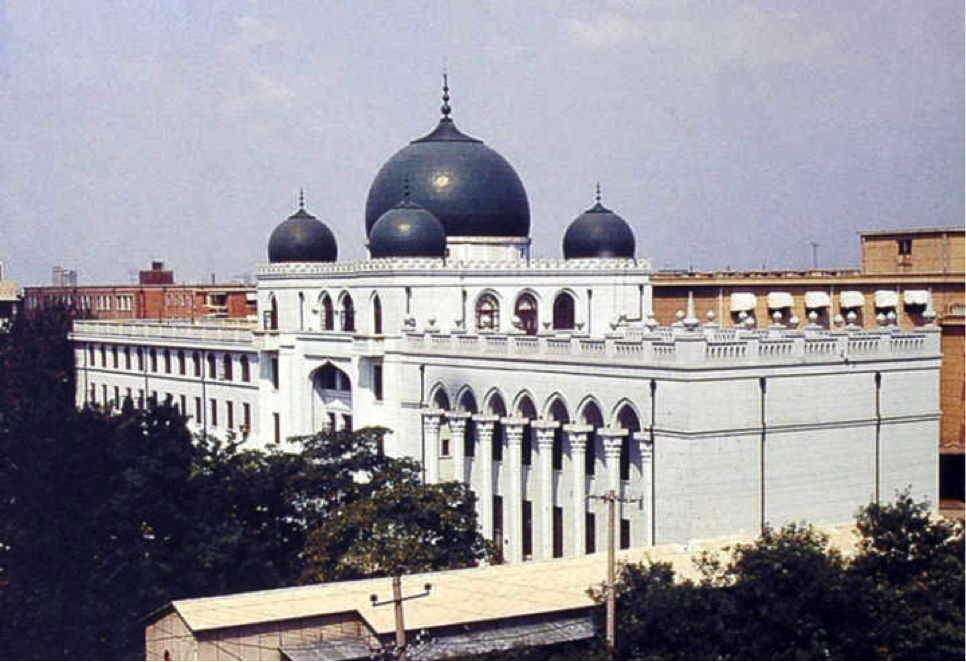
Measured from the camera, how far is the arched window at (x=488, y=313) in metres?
60.4

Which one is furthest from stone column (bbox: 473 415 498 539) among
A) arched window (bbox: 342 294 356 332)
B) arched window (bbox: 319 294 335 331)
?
arched window (bbox: 319 294 335 331)

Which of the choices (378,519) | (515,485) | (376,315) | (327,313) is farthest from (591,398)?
(327,313)

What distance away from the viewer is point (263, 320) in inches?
2655

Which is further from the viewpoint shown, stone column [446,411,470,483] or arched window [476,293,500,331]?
arched window [476,293,500,331]

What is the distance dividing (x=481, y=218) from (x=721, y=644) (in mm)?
34439

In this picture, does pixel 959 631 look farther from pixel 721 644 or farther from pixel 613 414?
pixel 613 414

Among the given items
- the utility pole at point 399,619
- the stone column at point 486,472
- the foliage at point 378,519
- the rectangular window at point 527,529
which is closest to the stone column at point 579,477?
the rectangular window at point 527,529

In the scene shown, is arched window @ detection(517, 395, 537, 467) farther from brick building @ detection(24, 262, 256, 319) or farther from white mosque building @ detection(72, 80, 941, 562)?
brick building @ detection(24, 262, 256, 319)

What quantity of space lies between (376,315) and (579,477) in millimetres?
15214

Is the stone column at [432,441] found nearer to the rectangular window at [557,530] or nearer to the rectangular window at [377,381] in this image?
the rectangular window at [377,381]

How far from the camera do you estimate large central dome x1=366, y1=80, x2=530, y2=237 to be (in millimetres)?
62594

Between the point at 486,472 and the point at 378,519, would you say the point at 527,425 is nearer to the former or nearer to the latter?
the point at 486,472

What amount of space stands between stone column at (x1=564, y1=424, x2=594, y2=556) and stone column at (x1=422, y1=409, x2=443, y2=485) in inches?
310

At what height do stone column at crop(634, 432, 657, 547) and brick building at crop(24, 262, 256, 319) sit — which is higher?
brick building at crop(24, 262, 256, 319)
